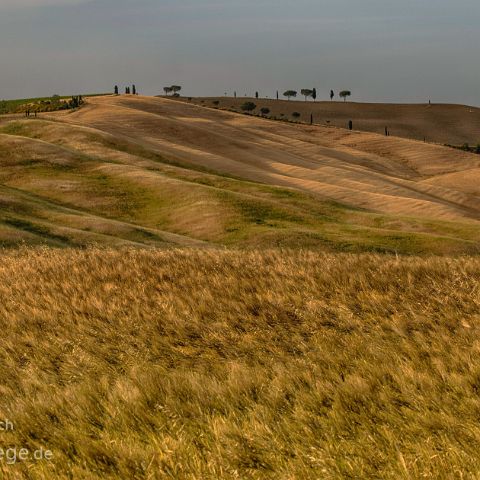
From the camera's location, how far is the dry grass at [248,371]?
15.7 ft

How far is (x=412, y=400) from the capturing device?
5.46 m

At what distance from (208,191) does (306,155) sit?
51.1 m

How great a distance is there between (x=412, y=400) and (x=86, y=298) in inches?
227

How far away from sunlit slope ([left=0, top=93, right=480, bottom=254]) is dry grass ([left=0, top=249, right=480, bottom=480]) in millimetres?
21715

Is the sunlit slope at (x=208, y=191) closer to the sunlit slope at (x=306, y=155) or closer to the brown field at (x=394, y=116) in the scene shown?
the sunlit slope at (x=306, y=155)

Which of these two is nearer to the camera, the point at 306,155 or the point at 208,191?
the point at 208,191

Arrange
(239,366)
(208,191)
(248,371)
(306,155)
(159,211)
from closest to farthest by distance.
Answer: (248,371), (239,366), (159,211), (208,191), (306,155)

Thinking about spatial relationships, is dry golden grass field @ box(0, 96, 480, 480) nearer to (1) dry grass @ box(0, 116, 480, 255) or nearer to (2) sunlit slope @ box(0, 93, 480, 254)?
(1) dry grass @ box(0, 116, 480, 255)

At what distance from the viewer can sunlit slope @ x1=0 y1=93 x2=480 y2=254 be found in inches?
1655

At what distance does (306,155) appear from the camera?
103062mm

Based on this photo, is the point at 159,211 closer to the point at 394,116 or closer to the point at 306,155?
the point at 306,155

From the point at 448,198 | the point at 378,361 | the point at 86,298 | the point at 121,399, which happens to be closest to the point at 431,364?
the point at 378,361

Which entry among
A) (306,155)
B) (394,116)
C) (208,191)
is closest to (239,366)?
(208,191)

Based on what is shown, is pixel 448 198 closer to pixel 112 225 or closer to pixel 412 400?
pixel 112 225
